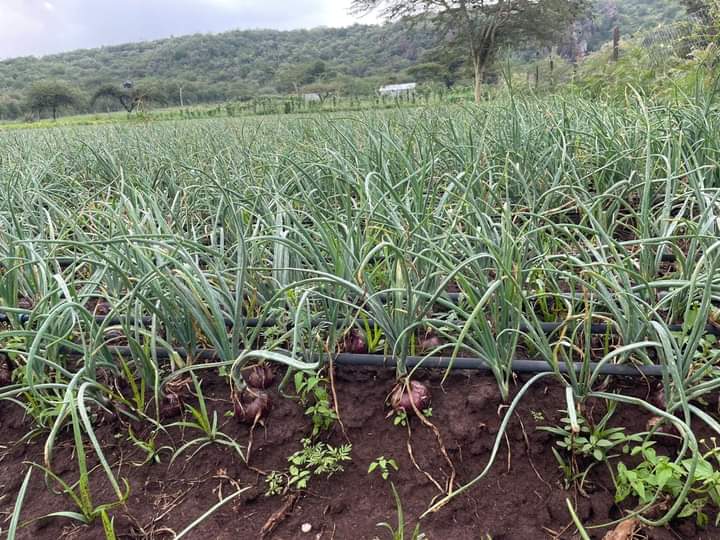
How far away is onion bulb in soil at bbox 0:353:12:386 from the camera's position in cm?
138

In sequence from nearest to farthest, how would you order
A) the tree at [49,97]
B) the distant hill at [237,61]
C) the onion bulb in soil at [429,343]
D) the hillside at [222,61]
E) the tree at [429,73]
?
the onion bulb in soil at [429,343]
the tree at [429,73]
the distant hill at [237,61]
the tree at [49,97]
the hillside at [222,61]

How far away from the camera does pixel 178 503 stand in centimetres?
98

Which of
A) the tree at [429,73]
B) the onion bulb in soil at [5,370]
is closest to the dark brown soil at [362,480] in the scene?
the onion bulb in soil at [5,370]

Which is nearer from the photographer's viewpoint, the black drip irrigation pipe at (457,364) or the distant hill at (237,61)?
the black drip irrigation pipe at (457,364)

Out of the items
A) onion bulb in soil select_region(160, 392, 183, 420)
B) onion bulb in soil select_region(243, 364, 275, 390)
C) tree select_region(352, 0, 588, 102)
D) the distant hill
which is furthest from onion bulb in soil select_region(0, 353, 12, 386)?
the distant hill

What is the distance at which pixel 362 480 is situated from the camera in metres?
1.00

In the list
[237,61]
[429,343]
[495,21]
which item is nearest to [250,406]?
[429,343]

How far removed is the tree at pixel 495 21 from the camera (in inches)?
518

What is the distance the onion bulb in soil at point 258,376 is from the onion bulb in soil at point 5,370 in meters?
0.79

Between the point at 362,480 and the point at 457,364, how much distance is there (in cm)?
38

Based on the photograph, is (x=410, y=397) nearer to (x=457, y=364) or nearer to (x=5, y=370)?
(x=457, y=364)

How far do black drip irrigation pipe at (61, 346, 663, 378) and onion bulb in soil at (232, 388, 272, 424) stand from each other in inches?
8.5

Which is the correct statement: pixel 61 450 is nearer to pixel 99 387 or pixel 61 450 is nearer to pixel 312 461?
pixel 99 387

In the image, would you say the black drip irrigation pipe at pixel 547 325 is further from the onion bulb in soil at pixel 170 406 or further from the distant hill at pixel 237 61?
the distant hill at pixel 237 61
